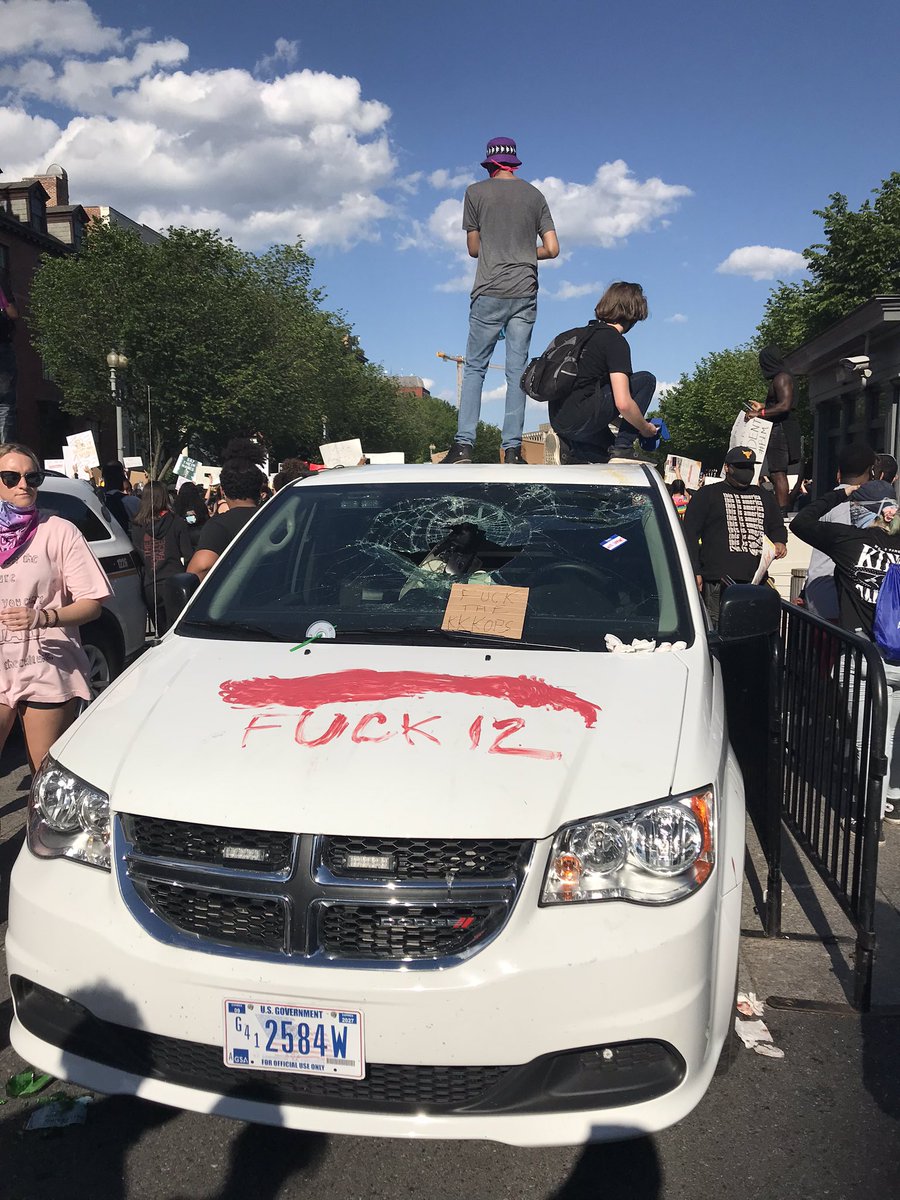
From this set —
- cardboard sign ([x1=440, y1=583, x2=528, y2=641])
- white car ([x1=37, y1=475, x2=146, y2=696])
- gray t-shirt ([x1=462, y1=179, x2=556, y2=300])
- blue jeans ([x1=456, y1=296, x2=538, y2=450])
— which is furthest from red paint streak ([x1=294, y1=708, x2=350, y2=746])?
gray t-shirt ([x1=462, y1=179, x2=556, y2=300])

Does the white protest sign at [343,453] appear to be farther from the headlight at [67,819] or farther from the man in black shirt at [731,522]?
the headlight at [67,819]

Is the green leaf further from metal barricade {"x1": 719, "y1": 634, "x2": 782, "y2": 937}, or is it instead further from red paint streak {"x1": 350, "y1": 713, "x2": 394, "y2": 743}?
metal barricade {"x1": 719, "y1": 634, "x2": 782, "y2": 937}

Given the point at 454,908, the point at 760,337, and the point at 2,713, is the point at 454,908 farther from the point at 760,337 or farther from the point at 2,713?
the point at 760,337

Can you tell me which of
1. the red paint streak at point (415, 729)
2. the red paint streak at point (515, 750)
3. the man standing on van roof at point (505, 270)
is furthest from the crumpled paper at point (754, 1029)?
the man standing on van roof at point (505, 270)

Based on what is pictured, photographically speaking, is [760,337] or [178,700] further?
[760,337]

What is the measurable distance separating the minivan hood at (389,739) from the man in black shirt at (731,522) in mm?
4636

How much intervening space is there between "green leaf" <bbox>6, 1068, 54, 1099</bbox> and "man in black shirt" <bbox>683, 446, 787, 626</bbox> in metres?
5.60

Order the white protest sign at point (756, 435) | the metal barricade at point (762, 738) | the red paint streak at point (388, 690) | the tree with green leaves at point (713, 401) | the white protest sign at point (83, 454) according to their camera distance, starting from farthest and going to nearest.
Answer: the tree with green leaves at point (713, 401) → the white protest sign at point (83, 454) → the white protest sign at point (756, 435) → the metal barricade at point (762, 738) → the red paint streak at point (388, 690)

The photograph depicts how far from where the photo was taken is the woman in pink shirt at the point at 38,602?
4598 mm

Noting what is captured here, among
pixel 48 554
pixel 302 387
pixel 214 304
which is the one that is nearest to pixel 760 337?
pixel 302 387

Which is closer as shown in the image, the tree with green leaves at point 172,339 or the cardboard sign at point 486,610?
the cardboard sign at point 486,610

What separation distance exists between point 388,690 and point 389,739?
293mm

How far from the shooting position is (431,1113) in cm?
247

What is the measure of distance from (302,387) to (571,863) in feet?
148
